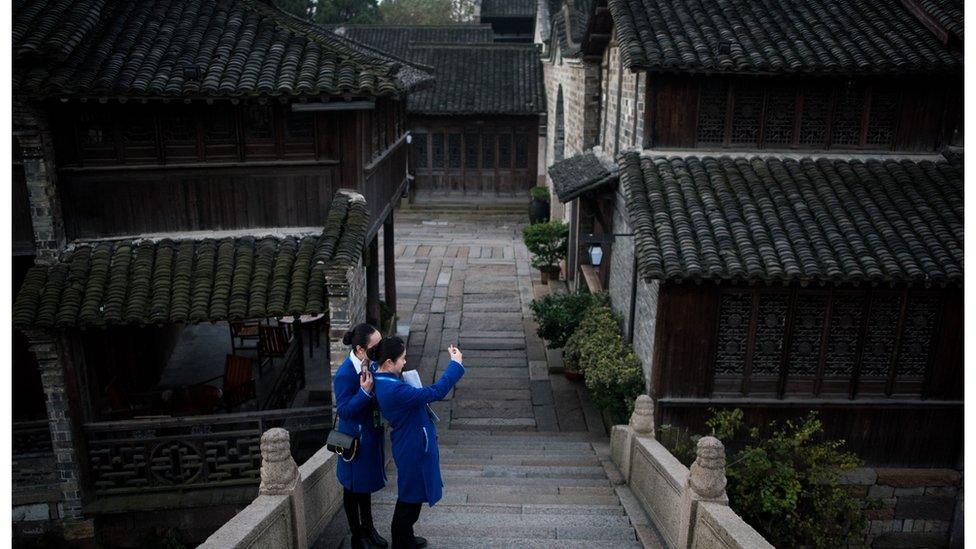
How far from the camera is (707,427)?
9055 mm

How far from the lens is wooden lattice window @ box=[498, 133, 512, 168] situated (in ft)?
84.0

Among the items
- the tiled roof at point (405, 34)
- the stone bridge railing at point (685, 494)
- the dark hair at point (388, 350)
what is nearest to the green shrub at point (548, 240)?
the stone bridge railing at point (685, 494)

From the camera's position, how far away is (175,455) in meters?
8.45

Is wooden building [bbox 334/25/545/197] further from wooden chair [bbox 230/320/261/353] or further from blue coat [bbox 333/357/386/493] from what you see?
blue coat [bbox 333/357/386/493]

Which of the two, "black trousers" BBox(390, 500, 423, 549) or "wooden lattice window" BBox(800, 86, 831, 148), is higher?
"wooden lattice window" BBox(800, 86, 831, 148)

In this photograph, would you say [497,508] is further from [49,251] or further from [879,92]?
[879,92]

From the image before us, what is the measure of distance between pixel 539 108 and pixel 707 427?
17363 millimetres

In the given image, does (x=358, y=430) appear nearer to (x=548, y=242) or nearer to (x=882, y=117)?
(x=882, y=117)

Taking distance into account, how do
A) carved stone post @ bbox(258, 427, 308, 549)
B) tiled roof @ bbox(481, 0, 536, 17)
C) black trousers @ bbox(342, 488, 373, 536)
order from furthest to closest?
1. tiled roof @ bbox(481, 0, 536, 17)
2. black trousers @ bbox(342, 488, 373, 536)
3. carved stone post @ bbox(258, 427, 308, 549)

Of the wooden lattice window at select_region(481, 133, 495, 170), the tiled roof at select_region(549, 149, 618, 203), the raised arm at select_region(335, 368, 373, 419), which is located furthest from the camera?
the wooden lattice window at select_region(481, 133, 495, 170)

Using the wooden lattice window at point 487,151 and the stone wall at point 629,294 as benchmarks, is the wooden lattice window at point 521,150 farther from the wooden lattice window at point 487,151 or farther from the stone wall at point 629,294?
the stone wall at point 629,294

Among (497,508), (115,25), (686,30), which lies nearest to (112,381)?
(115,25)

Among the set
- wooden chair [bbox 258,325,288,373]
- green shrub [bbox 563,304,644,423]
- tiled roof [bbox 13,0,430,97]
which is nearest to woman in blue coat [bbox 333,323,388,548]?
tiled roof [bbox 13,0,430,97]

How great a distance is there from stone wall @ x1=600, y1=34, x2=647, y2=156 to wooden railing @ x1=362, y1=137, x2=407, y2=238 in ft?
12.4
